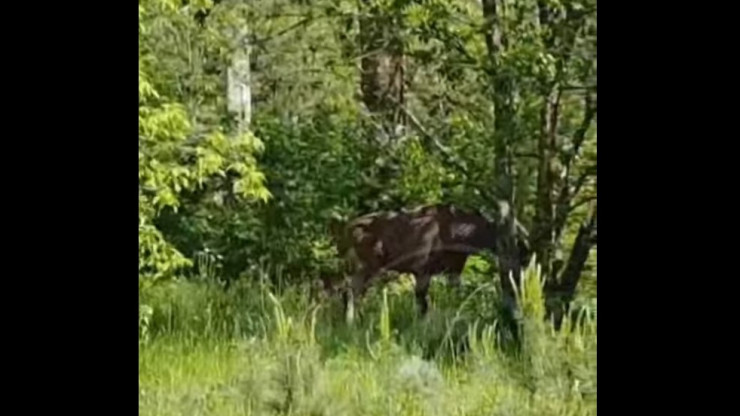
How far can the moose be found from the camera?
1.52 meters

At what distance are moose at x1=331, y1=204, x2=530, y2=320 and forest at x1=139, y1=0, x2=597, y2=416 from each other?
1 cm

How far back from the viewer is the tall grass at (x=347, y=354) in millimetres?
1453

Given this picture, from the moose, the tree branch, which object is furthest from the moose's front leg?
the tree branch

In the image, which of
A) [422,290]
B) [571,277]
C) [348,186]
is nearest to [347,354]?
[422,290]

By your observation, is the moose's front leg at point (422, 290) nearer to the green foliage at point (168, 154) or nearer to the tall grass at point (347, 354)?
the tall grass at point (347, 354)

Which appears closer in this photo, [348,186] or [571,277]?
[571,277]

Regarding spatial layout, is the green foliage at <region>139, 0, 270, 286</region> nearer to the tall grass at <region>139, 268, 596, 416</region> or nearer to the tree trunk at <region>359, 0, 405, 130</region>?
the tall grass at <region>139, 268, 596, 416</region>

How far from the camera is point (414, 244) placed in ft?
4.98

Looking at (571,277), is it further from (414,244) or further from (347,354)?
(347,354)

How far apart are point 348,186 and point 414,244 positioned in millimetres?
145

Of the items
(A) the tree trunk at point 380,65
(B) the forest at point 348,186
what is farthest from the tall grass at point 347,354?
(A) the tree trunk at point 380,65
